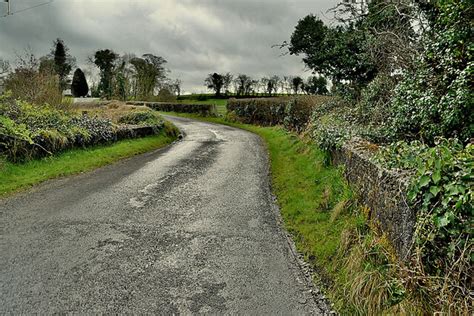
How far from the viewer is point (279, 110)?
22.6 m

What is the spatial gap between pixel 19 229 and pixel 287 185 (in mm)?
6038

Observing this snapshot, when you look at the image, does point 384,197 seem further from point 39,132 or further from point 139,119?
point 139,119

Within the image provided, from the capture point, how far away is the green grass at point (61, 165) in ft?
26.9

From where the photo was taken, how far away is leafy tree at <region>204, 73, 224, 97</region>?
58.2 meters

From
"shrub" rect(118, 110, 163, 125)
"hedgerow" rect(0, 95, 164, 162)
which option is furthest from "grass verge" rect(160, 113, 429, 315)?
"shrub" rect(118, 110, 163, 125)

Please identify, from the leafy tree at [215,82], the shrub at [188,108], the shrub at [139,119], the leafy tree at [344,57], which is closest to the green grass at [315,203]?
the leafy tree at [344,57]

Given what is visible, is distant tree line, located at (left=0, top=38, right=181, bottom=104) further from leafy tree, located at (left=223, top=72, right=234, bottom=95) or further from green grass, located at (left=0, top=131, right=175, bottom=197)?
green grass, located at (left=0, top=131, right=175, bottom=197)

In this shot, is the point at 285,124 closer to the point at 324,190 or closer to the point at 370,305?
the point at 324,190

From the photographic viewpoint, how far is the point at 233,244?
559 cm

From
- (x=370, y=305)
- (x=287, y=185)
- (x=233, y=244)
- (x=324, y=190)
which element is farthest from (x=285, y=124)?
(x=370, y=305)

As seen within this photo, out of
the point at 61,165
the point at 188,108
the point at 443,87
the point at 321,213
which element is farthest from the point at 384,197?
the point at 188,108

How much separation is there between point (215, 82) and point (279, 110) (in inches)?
1484

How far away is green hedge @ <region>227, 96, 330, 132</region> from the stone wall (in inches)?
377

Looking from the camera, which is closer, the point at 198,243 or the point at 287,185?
the point at 198,243
